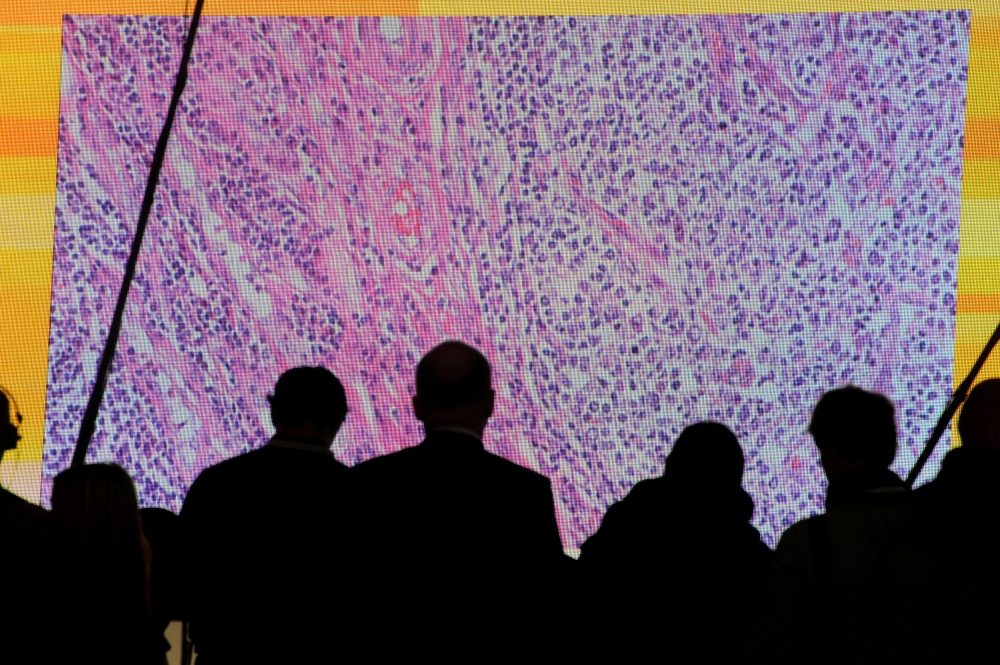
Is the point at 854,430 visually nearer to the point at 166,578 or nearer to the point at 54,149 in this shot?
the point at 166,578

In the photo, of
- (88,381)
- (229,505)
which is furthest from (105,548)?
(88,381)

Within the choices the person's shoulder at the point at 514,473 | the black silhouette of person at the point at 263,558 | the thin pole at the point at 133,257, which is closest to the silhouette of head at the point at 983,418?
the person's shoulder at the point at 514,473

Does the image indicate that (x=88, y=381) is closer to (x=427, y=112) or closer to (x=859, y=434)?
(x=427, y=112)

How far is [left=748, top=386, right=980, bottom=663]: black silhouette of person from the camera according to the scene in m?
1.32

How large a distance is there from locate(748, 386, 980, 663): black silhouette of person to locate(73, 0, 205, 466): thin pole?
181 cm

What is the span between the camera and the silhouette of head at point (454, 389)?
1449 millimetres

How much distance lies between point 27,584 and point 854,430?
1.17m

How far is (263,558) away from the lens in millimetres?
1573

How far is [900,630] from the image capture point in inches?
52.3

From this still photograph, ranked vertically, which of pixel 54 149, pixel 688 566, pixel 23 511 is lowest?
pixel 688 566

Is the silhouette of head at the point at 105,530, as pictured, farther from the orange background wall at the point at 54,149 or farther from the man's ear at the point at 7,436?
the orange background wall at the point at 54,149

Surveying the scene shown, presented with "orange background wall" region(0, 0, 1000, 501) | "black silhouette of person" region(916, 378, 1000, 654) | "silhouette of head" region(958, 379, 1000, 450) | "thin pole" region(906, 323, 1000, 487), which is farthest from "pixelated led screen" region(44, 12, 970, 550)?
"black silhouette of person" region(916, 378, 1000, 654)

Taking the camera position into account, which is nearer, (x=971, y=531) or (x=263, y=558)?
(x=971, y=531)

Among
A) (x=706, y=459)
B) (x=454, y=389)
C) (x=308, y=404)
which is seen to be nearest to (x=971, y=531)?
(x=706, y=459)
